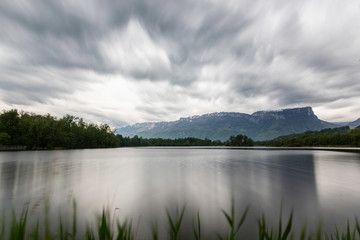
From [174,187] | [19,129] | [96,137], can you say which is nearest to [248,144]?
[96,137]

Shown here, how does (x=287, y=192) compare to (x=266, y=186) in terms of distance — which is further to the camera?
(x=266, y=186)

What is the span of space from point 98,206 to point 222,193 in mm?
6949

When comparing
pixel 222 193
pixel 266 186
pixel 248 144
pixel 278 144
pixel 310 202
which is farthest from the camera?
pixel 248 144

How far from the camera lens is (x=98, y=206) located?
900 cm

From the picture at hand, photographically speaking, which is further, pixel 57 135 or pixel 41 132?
pixel 57 135

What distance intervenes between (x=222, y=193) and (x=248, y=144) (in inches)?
7140

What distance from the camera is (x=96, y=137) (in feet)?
461

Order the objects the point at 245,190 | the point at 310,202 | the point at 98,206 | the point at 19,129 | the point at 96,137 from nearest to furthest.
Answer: the point at 98,206, the point at 310,202, the point at 245,190, the point at 19,129, the point at 96,137

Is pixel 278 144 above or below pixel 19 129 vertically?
below

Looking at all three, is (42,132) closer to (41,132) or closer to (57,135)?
(41,132)

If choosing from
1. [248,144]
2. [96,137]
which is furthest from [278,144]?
[96,137]

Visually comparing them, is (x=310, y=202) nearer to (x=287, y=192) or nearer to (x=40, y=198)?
(x=287, y=192)

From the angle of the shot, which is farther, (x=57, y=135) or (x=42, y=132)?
(x=57, y=135)

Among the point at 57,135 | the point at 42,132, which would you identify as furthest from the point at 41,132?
the point at 57,135
